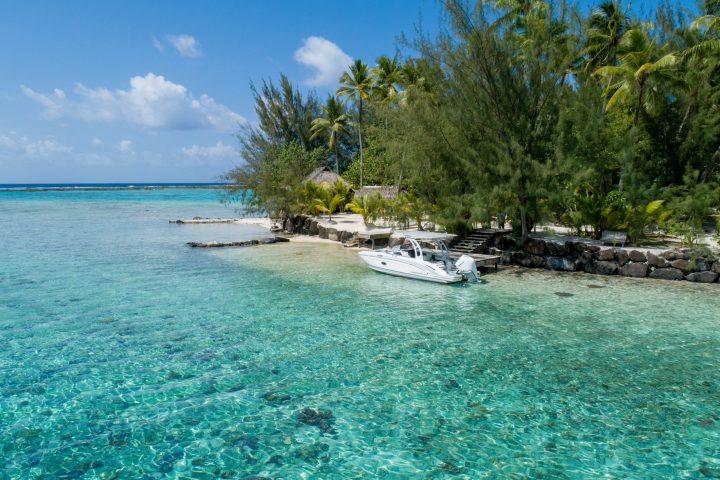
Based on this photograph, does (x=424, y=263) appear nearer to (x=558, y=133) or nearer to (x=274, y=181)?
(x=558, y=133)

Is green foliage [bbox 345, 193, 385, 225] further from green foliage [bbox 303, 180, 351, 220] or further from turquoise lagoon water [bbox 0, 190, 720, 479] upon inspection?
turquoise lagoon water [bbox 0, 190, 720, 479]

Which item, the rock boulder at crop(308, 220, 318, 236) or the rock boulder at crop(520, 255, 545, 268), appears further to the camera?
the rock boulder at crop(308, 220, 318, 236)

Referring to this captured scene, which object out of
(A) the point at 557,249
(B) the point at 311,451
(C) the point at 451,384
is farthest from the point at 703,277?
(B) the point at 311,451

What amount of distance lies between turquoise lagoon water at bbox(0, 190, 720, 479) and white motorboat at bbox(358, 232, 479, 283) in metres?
0.67

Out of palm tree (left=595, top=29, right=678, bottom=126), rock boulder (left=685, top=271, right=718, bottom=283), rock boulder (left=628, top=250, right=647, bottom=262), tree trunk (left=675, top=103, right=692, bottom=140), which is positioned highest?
palm tree (left=595, top=29, right=678, bottom=126)

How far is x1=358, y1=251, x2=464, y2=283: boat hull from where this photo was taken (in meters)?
15.6

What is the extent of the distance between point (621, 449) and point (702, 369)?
3.71 metres

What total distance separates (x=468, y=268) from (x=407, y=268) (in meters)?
2.08

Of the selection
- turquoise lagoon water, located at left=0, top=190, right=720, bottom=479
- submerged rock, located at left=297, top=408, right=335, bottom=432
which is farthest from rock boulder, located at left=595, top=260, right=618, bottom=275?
submerged rock, located at left=297, top=408, right=335, bottom=432

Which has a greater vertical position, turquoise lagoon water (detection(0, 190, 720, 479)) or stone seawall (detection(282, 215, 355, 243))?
stone seawall (detection(282, 215, 355, 243))

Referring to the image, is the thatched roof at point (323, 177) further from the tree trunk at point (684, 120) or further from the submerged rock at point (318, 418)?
the submerged rock at point (318, 418)

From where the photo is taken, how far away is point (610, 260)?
16922 mm

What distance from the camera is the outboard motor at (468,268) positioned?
15664mm

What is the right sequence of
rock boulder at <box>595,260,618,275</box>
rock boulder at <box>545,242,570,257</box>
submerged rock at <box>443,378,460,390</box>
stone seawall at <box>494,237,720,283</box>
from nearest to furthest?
submerged rock at <box>443,378,460,390</box> < stone seawall at <box>494,237,720,283</box> < rock boulder at <box>595,260,618,275</box> < rock boulder at <box>545,242,570,257</box>
